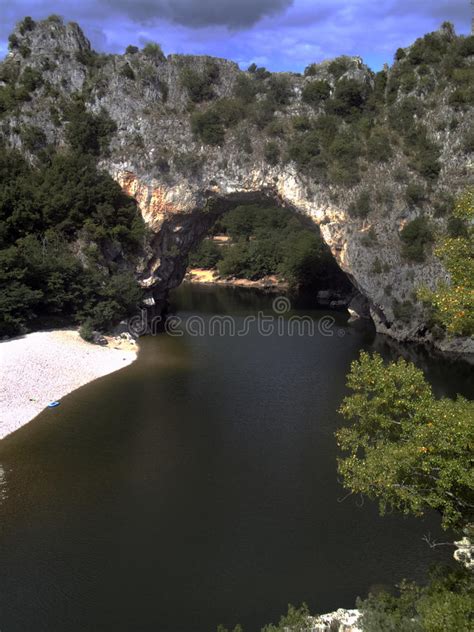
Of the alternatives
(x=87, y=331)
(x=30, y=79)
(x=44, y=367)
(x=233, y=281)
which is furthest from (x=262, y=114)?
(x=233, y=281)

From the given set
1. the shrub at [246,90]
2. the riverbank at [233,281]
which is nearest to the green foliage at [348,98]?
the shrub at [246,90]

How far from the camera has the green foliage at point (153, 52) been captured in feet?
186

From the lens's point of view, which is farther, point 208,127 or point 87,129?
point 208,127

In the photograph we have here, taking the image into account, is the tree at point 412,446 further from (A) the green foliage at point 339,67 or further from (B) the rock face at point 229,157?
(A) the green foliage at point 339,67

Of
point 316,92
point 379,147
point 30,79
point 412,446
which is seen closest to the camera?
point 412,446

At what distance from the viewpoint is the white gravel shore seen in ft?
111

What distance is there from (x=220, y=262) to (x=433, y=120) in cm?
4062

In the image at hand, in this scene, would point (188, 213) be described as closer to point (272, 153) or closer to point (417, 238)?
point (272, 153)

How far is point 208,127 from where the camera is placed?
55.2 m

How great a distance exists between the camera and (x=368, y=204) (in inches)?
2093

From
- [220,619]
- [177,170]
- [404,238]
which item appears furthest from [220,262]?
[220,619]

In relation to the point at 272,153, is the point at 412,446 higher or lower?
lower

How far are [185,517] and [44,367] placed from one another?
2019cm

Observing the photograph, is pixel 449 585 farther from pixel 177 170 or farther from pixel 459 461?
pixel 177 170
